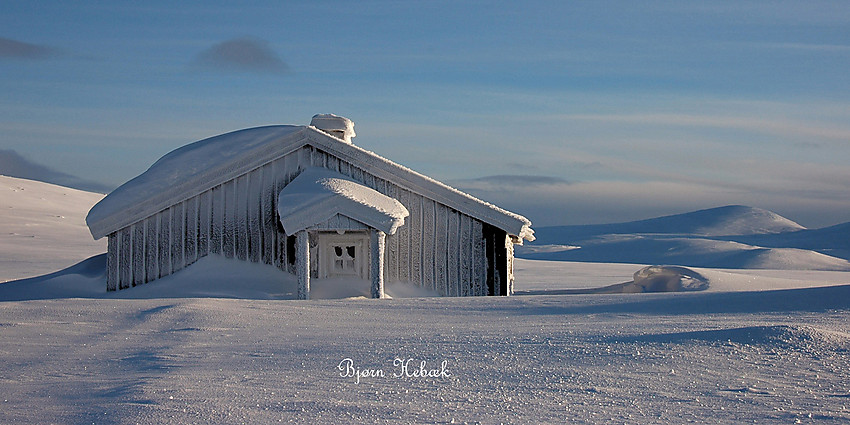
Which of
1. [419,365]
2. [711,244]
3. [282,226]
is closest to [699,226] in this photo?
[711,244]

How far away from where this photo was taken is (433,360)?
6977 mm

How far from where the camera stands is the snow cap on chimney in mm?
16491

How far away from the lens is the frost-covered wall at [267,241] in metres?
14.1

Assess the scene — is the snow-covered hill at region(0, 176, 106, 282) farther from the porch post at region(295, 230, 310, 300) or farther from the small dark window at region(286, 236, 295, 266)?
the porch post at region(295, 230, 310, 300)

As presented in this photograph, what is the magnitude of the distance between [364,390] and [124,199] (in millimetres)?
9449

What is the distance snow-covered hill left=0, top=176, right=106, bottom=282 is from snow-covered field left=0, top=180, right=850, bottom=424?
14735 millimetres

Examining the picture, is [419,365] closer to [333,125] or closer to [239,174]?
[239,174]

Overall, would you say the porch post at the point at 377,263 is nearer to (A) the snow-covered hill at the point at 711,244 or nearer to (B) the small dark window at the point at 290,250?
(B) the small dark window at the point at 290,250

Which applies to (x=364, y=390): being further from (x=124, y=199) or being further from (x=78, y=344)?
(x=124, y=199)

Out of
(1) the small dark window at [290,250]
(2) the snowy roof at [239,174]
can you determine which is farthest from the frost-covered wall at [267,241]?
(2) the snowy roof at [239,174]

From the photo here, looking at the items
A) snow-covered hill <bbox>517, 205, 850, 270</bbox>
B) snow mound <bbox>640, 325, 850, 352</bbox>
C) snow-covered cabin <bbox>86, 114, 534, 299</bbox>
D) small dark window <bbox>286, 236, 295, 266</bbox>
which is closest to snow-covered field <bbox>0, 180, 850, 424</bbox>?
snow mound <bbox>640, 325, 850, 352</bbox>

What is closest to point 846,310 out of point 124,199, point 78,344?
point 78,344

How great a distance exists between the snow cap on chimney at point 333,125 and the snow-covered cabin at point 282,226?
197cm

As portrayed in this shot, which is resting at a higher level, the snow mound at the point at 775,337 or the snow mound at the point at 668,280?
the snow mound at the point at 668,280
